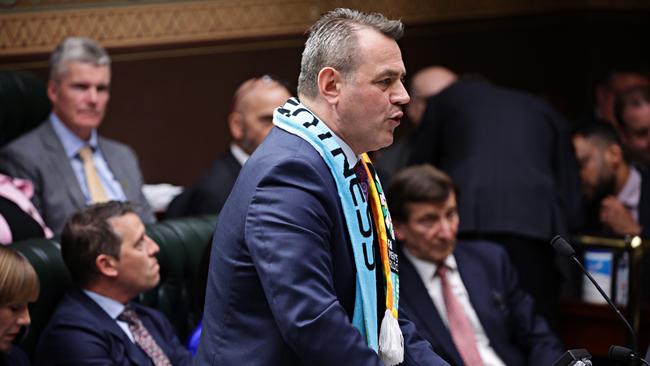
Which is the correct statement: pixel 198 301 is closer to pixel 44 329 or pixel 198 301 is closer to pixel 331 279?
pixel 44 329

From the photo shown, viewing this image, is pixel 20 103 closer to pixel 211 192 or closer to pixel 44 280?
pixel 211 192

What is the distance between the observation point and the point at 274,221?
7.75 feet

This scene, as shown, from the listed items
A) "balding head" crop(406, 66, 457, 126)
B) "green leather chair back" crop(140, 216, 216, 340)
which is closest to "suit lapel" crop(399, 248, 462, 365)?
"green leather chair back" crop(140, 216, 216, 340)

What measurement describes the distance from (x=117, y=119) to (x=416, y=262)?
1.94 metres

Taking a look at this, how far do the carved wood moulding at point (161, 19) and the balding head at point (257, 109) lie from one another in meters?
0.72

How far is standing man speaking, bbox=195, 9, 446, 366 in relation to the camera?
2342mm

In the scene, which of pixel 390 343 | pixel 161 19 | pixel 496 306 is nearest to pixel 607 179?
pixel 496 306

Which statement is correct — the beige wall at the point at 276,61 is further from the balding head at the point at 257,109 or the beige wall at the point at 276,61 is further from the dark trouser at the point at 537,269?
the dark trouser at the point at 537,269

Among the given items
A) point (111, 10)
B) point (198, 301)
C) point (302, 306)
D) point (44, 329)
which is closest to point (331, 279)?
point (302, 306)

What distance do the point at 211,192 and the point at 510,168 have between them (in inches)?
49.7

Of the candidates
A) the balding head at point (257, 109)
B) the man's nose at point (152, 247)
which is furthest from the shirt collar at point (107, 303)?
the balding head at point (257, 109)

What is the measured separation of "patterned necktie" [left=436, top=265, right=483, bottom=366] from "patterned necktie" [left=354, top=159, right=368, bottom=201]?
1609mm

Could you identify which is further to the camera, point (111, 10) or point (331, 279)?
point (111, 10)

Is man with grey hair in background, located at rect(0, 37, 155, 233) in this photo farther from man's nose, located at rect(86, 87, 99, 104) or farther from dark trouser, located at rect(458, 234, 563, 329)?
dark trouser, located at rect(458, 234, 563, 329)
